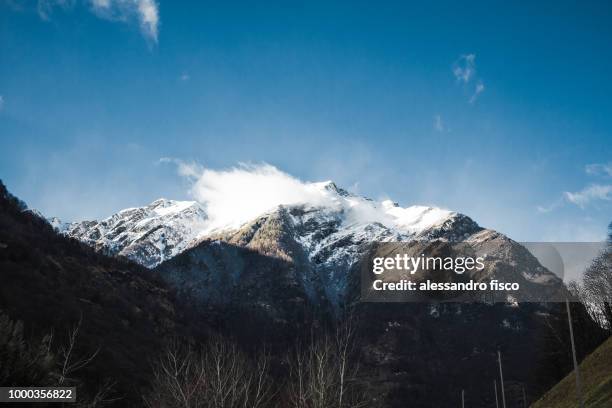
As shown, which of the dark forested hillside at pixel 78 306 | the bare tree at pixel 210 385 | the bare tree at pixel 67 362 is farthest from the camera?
the dark forested hillside at pixel 78 306

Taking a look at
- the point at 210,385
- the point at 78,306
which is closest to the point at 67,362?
the point at 210,385

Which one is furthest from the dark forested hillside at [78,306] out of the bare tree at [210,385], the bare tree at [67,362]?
the bare tree at [210,385]

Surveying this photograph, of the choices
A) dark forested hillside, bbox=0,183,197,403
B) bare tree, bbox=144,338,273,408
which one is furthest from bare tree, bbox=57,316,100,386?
bare tree, bbox=144,338,273,408

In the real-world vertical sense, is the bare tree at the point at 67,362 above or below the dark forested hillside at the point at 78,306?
below

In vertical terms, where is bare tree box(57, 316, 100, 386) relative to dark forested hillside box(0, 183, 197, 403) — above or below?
below

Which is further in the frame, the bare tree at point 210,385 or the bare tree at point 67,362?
the bare tree at point 67,362

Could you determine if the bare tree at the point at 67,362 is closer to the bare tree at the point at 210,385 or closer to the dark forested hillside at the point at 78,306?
the dark forested hillside at the point at 78,306

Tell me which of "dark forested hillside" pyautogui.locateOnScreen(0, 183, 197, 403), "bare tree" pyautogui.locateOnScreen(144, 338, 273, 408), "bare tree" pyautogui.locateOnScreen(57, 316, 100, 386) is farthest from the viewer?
"dark forested hillside" pyautogui.locateOnScreen(0, 183, 197, 403)

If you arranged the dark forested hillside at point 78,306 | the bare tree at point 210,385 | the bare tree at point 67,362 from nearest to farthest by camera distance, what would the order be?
the bare tree at point 210,385, the bare tree at point 67,362, the dark forested hillside at point 78,306

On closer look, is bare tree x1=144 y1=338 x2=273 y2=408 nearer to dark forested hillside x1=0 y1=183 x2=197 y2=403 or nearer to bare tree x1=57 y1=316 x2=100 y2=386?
bare tree x1=57 y1=316 x2=100 y2=386

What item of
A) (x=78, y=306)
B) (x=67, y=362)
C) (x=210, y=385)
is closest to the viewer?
(x=210, y=385)

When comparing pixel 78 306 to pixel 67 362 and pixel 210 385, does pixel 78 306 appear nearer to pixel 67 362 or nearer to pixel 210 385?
pixel 67 362

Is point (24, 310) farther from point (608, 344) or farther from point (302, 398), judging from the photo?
point (608, 344)

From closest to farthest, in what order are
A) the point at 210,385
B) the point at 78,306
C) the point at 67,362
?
the point at 210,385 < the point at 67,362 < the point at 78,306
